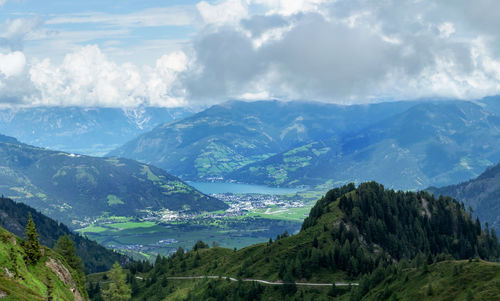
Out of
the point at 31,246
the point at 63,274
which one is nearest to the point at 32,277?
the point at 31,246

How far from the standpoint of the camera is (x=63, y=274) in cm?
12144

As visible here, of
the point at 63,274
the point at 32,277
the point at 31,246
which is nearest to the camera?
the point at 32,277

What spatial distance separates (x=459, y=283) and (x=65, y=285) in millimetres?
99226

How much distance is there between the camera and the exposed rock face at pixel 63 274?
118m

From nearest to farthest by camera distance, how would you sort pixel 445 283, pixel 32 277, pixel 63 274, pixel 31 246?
pixel 32 277, pixel 31 246, pixel 63 274, pixel 445 283

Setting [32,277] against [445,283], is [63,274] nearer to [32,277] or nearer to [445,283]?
[32,277]

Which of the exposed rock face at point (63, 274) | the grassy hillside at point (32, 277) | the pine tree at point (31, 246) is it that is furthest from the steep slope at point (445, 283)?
the pine tree at point (31, 246)

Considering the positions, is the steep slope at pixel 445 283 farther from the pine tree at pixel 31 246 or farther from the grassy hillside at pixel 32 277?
the pine tree at pixel 31 246

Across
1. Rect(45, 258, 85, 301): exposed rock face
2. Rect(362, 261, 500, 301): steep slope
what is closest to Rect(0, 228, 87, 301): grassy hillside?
Rect(45, 258, 85, 301): exposed rock face

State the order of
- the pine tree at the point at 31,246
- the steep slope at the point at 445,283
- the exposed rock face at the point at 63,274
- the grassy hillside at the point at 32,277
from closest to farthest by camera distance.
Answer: the grassy hillside at the point at 32,277
the pine tree at the point at 31,246
the steep slope at the point at 445,283
the exposed rock face at the point at 63,274

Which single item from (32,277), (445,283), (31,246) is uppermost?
(31,246)

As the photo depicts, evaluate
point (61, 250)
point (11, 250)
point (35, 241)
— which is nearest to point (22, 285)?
point (11, 250)

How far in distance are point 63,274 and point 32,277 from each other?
19948mm

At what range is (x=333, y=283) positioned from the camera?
182250 mm
